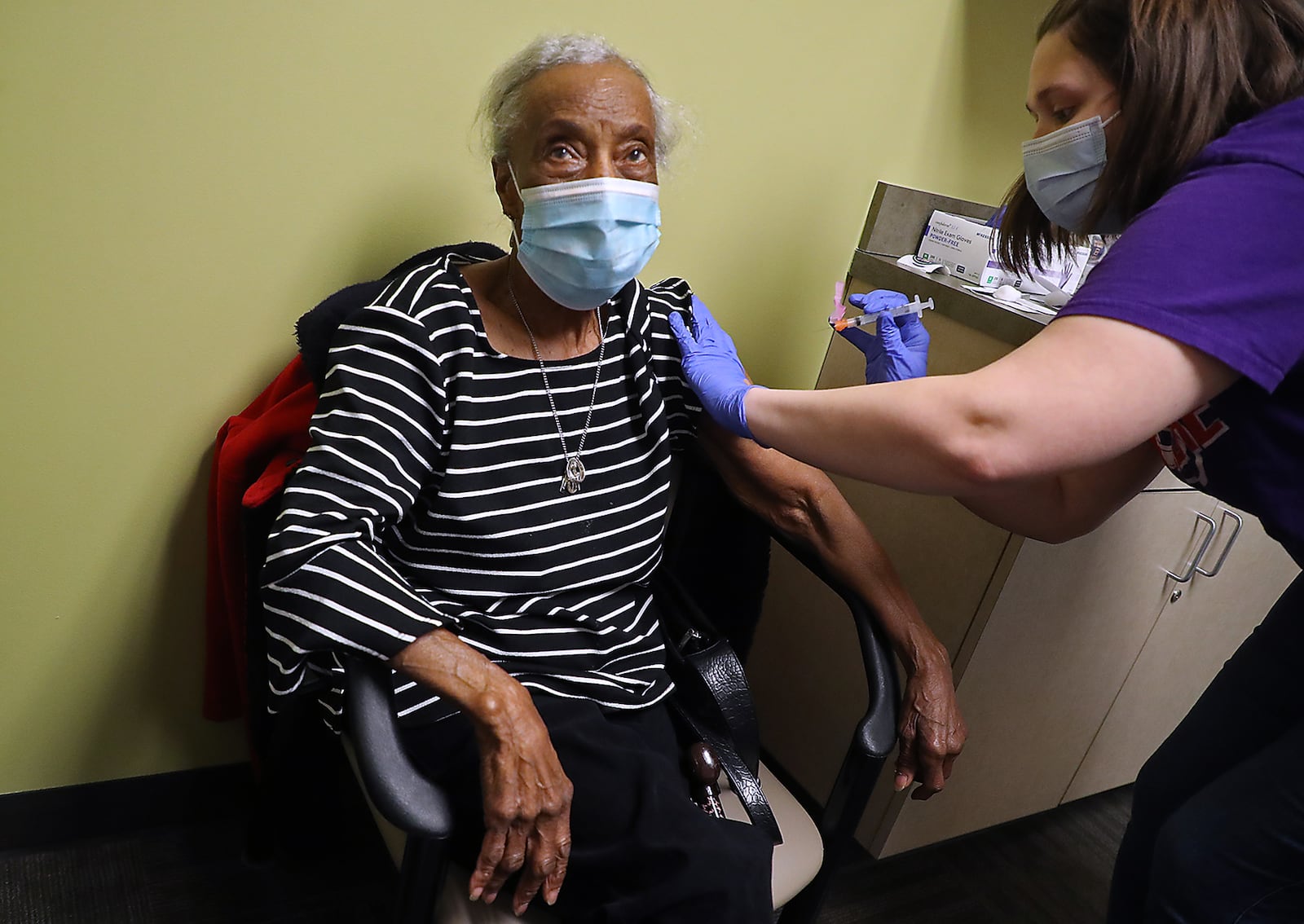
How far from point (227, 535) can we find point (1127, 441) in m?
1.17

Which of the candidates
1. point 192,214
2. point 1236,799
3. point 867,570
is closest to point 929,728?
point 867,570

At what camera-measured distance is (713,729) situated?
1300 mm

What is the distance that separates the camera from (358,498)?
104 cm

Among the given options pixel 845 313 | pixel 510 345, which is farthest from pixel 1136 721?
pixel 510 345

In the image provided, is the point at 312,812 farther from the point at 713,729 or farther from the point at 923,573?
the point at 923,573

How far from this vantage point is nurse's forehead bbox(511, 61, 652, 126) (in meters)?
1.14

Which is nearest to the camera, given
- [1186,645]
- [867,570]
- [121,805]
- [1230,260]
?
[1230,260]

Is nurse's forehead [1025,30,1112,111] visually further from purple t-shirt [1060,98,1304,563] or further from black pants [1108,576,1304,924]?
black pants [1108,576,1304,924]

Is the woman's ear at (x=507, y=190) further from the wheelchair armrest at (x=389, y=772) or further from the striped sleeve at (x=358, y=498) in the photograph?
the wheelchair armrest at (x=389, y=772)

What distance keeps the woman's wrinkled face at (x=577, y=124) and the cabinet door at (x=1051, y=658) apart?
99cm

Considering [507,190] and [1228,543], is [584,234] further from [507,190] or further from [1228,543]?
[1228,543]

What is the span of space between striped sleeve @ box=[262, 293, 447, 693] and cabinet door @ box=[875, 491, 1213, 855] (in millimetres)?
1075

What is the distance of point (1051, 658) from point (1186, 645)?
49cm

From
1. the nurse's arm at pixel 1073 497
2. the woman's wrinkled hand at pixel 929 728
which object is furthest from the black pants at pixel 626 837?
the nurse's arm at pixel 1073 497
